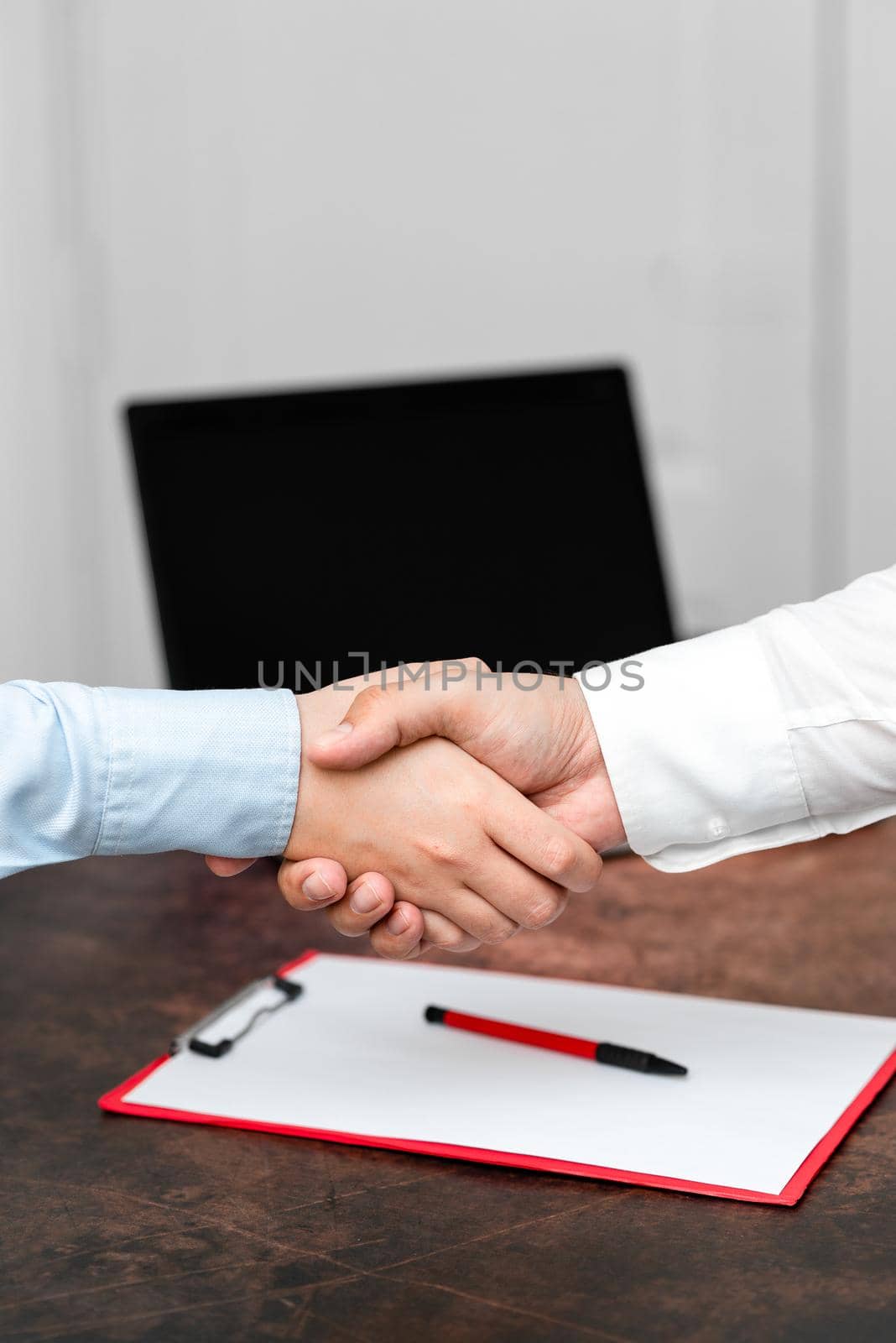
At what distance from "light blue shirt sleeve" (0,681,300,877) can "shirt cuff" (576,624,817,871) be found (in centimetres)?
22

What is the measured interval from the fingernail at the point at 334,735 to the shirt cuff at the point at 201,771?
21mm

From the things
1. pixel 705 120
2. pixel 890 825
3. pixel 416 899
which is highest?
pixel 705 120

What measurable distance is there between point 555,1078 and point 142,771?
1.00ft

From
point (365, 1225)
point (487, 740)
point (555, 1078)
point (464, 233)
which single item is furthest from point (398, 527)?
point (464, 233)

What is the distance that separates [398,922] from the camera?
965 mm

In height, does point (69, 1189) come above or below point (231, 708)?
below

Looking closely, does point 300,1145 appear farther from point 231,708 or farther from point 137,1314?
point 231,708

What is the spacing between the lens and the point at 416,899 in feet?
3.21

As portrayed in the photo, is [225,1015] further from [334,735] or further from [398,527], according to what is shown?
[398,527]

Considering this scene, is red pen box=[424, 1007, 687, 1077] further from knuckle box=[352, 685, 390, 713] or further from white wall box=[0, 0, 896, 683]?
white wall box=[0, 0, 896, 683]

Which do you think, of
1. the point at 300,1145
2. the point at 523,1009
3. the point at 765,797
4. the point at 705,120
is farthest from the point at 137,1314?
the point at 705,120

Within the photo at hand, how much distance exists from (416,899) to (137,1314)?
1.29 ft

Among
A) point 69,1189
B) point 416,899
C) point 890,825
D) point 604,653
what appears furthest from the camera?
point 604,653

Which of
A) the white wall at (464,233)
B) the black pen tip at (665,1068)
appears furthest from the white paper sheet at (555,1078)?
the white wall at (464,233)
